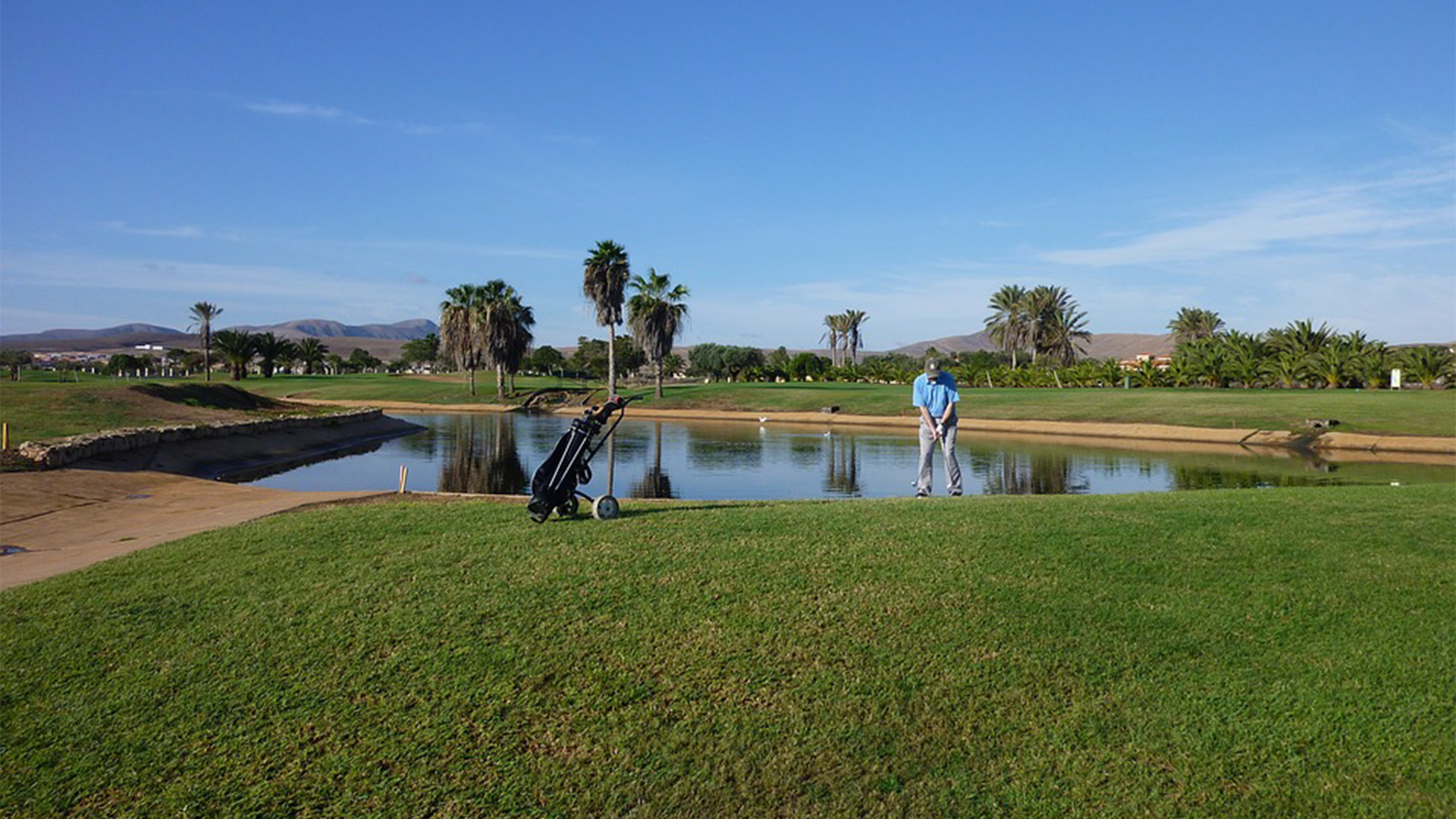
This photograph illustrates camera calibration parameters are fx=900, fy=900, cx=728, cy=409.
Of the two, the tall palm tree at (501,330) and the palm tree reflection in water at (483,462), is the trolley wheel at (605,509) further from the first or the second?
the tall palm tree at (501,330)

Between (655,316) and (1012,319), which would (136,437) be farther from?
(1012,319)

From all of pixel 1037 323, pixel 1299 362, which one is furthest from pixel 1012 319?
pixel 1299 362

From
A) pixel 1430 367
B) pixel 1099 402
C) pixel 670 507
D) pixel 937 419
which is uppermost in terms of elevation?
pixel 1430 367

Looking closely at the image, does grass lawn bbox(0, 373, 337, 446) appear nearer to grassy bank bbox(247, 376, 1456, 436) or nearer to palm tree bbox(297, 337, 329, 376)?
grassy bank bbox(247, 376, 1456, 436)

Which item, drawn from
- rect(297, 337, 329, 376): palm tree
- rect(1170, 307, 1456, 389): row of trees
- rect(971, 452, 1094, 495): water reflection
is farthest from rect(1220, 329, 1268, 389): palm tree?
rect(297, 337, 329, 376): palm tree

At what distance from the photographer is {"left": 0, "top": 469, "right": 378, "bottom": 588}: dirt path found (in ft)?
32.1

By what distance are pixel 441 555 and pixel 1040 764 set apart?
17.4 ft

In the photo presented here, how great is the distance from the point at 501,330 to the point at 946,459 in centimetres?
5846

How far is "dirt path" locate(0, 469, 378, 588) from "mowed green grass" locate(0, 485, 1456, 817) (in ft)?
6.41

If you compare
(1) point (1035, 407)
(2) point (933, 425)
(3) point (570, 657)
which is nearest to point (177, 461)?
(2) point (933, 425)

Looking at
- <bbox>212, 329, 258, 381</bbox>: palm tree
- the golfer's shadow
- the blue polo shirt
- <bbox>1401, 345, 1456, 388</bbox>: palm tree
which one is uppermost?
<bbox>212, 329, 258, 381</bbox>: palm tree

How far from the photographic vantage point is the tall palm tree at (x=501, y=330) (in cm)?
6825

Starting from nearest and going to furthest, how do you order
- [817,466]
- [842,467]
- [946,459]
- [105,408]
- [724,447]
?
[946,459] < [842,467] < [817,466] < [105,408] < [724,447]

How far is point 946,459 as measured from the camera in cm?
1409
